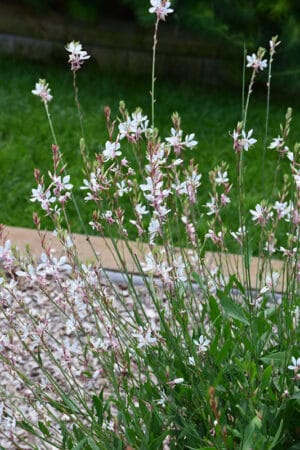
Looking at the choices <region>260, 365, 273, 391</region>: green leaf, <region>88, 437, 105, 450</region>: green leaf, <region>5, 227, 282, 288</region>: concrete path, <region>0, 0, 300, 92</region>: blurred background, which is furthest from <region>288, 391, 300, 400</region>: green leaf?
<region>0, 0, 300, 92</region>: blurred background

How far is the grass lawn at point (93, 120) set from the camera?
17.1 feet

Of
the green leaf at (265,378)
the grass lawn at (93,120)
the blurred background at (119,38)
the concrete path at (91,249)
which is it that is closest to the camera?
the green leaf at (265,378)

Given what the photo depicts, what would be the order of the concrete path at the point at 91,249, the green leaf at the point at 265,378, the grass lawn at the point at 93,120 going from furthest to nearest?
1. the grass lawn at the point at 93,120
2. the concrete path at the point at 91,249
3. the green leaf at the point at 265,378

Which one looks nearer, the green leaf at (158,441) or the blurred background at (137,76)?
the green leaf at (158,441)

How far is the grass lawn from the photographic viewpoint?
5.22 m

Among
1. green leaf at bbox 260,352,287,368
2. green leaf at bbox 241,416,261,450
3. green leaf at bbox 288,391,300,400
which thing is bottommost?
green leaf at bbox 241,416,261,450

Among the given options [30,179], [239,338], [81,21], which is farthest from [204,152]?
[239,338]

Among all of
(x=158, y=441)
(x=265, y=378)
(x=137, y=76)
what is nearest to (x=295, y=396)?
(x=265, y=378)

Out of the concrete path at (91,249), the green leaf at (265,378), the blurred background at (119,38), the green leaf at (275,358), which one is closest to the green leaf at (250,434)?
the green leaf at (265,378)

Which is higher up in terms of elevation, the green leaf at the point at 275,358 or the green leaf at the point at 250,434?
the green leaf at the point at 275,358

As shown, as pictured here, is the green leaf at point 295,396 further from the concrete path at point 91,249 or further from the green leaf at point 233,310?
the concrete path at point 91,249

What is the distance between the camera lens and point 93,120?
639cm

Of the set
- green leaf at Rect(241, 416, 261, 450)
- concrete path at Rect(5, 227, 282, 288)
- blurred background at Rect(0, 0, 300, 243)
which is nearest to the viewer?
green leaf at Rect(241, 416, 261, 450)

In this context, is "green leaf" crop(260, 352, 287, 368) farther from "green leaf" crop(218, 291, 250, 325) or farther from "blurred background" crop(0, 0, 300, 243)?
"blurred background" crop(0, 0, 300, 243)
